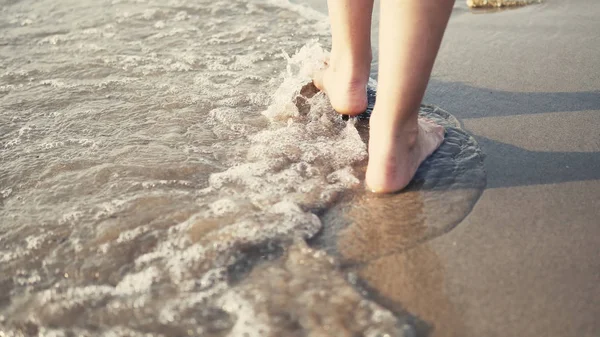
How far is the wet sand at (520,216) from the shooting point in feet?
3.93

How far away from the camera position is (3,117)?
2.18m

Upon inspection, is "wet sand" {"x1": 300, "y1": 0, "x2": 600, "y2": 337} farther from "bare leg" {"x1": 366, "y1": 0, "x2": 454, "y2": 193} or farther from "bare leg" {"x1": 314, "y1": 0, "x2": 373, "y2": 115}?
"bare leg" {"x1": 314, "y1": 0, "x2": 373, "y2": 115}

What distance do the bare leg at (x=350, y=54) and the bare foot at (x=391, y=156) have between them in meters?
0.46

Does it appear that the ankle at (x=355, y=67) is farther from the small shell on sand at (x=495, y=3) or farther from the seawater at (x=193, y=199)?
the small shell on sand at (x=495, y=3)

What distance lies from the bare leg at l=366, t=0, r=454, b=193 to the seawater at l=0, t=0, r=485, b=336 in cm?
8

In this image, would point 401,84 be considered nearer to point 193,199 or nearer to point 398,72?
point 398,72

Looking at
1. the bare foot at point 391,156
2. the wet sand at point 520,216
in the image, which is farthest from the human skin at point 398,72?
the wet sand at point 520,216

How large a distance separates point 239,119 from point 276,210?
70 centimetres

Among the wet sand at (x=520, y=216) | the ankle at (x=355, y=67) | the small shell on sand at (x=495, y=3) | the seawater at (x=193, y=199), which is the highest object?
the ankle at (x=355, y=67)

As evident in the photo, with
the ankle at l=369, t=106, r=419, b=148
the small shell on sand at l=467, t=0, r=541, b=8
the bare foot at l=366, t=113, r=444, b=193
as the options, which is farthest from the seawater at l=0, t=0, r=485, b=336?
the small shell on sand at l=467, t=0, r=541, b=8

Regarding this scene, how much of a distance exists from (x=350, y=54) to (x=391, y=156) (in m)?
0.63

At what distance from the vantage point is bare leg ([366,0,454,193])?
142cm

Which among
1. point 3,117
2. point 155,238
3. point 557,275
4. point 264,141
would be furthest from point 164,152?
point 557,275

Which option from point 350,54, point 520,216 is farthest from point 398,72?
point 350,54
